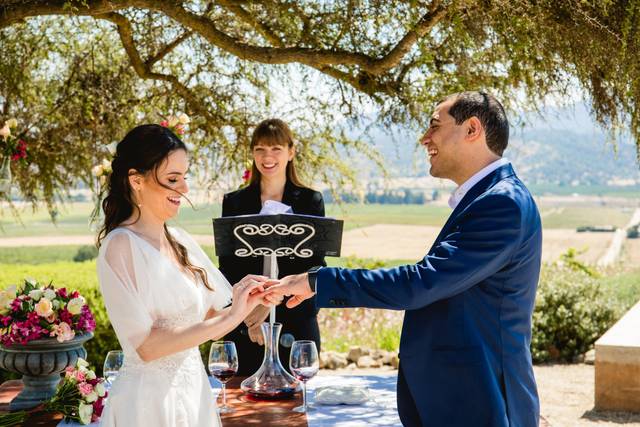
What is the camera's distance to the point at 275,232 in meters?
3.37

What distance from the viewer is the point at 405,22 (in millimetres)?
5020

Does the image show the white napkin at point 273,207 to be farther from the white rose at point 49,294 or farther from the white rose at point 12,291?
the white rose at point 12,291

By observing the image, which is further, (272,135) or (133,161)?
(272,135)

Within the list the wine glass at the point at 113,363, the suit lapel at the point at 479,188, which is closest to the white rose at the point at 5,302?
the wine glass at the point at 113,363

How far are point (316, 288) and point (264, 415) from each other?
83 centimetres

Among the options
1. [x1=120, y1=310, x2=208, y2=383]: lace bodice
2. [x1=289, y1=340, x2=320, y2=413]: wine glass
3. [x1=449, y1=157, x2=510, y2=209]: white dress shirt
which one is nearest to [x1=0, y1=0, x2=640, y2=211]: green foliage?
[x1=449, y1=157, x2=510, y2=209]: white dress shirt

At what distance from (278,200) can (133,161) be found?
188 centimetres

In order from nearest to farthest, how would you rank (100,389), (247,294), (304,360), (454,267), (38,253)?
1. (454,267)
2. (247,294)
3. (304,360)
4. (100,389)
5. (38,253)

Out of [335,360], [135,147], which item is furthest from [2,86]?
[135,147]

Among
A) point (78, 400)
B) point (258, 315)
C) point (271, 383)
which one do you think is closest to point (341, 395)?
point (271, 383)

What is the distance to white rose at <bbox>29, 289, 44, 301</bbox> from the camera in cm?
385

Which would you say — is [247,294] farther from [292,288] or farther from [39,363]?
[39,363]

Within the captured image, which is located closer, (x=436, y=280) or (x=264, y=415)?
(x=436, y=280)

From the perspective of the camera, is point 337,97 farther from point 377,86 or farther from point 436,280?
point 436,280
